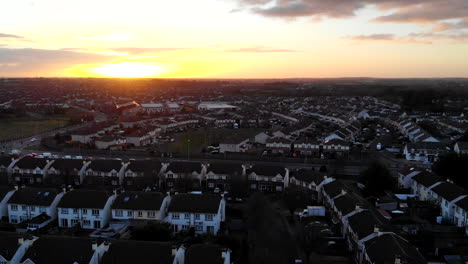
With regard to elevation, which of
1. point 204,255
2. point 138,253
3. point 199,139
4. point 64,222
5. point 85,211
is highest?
point 138,253

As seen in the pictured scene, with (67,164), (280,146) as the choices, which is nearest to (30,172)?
(67,164)

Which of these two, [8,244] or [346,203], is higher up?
[346,203]

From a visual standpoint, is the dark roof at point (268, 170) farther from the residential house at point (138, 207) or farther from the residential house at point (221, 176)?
the residential house at point (138, 207)

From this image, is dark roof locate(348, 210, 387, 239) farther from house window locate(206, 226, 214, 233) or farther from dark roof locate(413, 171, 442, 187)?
dark roof locate(413, 171, 442, 187)

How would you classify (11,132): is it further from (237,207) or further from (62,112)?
(237,207)

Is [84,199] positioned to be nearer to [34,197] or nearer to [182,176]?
[34,197]

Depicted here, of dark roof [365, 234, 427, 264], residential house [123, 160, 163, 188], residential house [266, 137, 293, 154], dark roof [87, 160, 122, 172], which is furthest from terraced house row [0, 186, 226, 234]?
residential house [266, 137, 293, 154]
